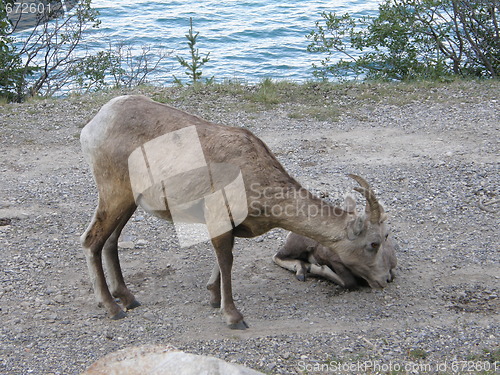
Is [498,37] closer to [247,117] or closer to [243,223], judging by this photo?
[247,117]

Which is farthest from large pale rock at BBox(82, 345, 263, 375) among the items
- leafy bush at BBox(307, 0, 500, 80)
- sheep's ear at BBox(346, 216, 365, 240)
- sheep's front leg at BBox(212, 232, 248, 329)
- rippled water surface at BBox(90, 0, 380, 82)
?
rippled water surface at BBox(90, 0, 380, 82)

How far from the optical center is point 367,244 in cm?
586

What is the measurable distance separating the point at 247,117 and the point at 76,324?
6.46 meters

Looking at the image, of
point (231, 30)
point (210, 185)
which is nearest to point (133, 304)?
point (210, 185)

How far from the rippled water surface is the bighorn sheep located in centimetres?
1335

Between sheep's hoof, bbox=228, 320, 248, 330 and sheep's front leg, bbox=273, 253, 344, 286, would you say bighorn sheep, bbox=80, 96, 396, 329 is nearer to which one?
sheep's hoof, bbox=228, 320, 248, 330

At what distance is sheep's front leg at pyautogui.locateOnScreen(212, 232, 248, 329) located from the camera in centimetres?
575

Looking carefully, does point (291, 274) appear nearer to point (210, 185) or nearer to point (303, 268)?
point (303, 268)

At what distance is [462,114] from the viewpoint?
1156 cm

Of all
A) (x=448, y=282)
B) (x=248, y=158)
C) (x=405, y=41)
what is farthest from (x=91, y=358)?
(x=405, y=41)

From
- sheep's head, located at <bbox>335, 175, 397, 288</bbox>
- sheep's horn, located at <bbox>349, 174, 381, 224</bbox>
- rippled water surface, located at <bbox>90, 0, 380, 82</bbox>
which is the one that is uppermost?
sheep's horn, located at <bbox>349, 174, 381, 224</bbox>

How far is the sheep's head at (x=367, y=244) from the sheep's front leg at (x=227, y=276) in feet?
3.26

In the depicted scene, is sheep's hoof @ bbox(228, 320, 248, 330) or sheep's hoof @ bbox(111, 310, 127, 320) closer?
sheep's hoof @ bbox(228, 320, 248, 330)

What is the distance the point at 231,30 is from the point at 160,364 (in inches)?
950
